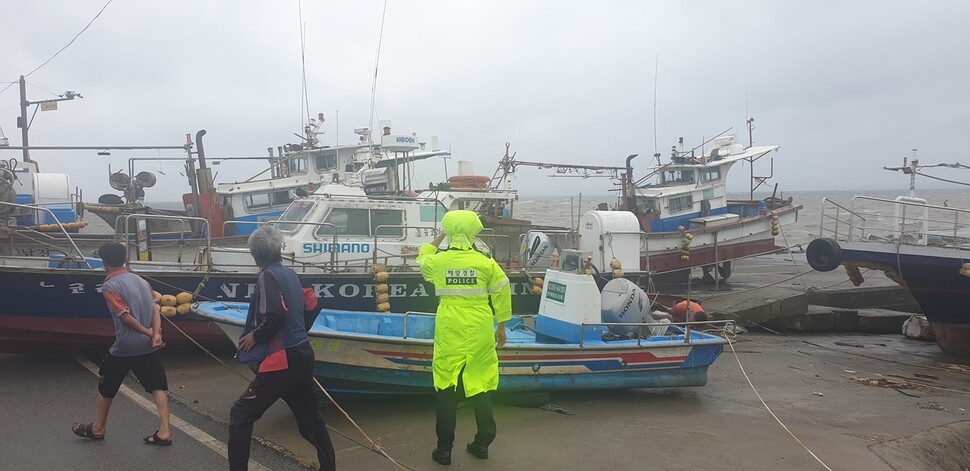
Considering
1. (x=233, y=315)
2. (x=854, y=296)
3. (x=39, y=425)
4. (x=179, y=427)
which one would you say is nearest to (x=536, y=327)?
(x=233, y=315)

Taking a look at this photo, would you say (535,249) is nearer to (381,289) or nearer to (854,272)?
(381,289)

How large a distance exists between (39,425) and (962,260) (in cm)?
1152

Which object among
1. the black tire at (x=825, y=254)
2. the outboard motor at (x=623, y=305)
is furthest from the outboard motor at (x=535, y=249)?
the black tire at (x=825, y=254)

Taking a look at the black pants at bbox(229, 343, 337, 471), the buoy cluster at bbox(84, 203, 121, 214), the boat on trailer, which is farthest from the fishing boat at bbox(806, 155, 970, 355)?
the buoy cluster at bbox(84, 203, 121, 214)

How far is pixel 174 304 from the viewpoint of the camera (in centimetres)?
755

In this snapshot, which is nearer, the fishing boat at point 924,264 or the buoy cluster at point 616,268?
the buoy cluster at point 616,268

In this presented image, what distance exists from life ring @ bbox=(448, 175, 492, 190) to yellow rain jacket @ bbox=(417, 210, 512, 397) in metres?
6.78

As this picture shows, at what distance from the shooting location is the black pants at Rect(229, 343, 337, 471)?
3.86 m

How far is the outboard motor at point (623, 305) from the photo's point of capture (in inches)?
281

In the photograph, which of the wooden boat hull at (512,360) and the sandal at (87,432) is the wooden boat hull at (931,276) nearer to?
the wooden boat hull at (512,360)

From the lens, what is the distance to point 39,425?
5477mm

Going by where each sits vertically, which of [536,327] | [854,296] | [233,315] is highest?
[233,315]

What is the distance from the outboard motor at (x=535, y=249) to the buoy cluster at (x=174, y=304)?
468cm

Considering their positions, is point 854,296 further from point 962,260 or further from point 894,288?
point 962,260
